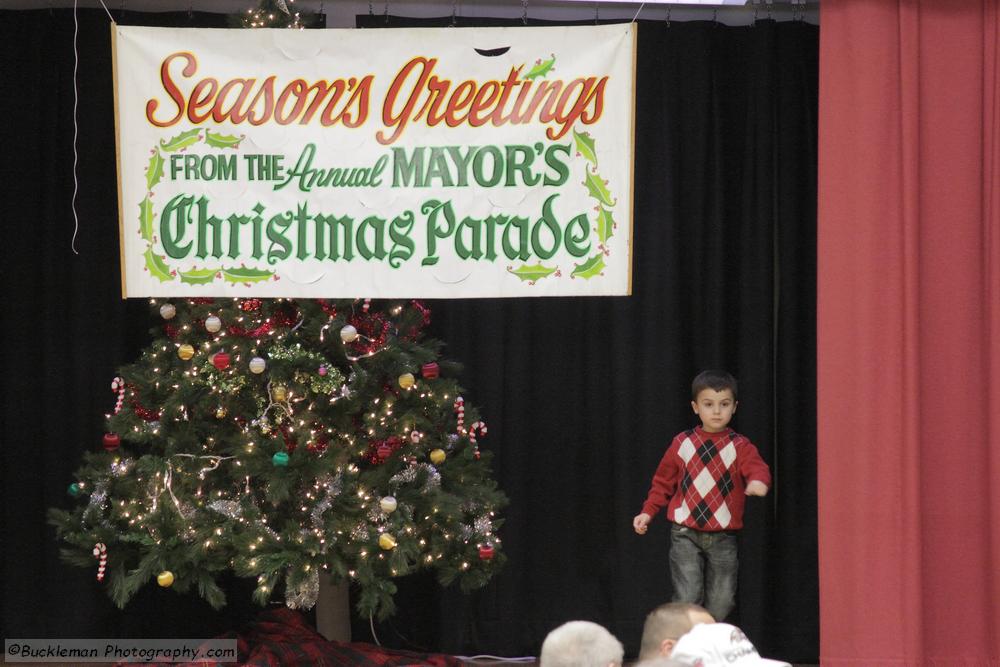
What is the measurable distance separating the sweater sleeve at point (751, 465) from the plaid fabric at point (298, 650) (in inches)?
62.7

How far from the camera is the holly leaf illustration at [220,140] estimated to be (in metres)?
4.00

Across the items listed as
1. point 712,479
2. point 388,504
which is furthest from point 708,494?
point 388,504

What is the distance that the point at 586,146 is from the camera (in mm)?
3918

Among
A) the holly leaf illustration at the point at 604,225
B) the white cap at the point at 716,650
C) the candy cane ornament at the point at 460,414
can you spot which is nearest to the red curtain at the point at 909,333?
the holly leaf illustration at the point at 604,225

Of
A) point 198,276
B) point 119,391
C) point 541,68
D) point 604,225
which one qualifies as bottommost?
point 119,391

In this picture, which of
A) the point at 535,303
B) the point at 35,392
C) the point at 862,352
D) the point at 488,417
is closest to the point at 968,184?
the point at 862,352

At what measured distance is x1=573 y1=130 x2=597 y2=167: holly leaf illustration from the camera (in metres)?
3.91

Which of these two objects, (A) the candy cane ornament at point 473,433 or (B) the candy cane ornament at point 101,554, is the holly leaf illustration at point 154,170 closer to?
(B) the candy cane ornament at point 101,554

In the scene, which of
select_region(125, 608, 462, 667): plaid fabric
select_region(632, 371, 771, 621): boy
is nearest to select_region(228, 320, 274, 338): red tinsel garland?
select_region(125, 608, 462, 667): plaid fabric

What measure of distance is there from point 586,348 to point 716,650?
2.84m

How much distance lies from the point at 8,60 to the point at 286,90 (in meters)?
2.16

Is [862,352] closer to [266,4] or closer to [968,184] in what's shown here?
[968,184]

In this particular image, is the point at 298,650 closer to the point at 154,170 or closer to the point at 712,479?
the point at 712,479

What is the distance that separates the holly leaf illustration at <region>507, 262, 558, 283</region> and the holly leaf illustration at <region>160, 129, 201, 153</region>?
4.28 feet
